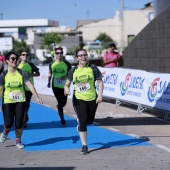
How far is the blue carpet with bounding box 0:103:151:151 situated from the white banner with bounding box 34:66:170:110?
2088 millimetres

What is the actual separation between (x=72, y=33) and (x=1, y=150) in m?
91.6

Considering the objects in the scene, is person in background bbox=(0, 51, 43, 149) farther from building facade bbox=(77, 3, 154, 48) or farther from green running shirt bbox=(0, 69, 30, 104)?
building facade bbox=(77, 3, 154, 48)

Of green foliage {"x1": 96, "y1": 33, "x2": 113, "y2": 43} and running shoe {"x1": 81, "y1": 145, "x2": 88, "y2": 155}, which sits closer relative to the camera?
running shoe {"x1": 81, "y1": 145, "x2": 88, "y2": 155}

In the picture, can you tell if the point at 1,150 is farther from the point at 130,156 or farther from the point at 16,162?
the point at 130,156

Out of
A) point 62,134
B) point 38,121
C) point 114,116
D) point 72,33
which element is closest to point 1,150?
point 62,134

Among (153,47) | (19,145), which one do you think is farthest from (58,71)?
(153,47)

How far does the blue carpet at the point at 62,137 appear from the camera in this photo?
9773 mm

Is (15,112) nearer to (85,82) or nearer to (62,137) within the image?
(85,82)

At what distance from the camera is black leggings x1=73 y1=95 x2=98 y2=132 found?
895 centimetres

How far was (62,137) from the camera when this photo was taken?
1082 cm

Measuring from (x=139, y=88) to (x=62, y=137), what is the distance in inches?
176

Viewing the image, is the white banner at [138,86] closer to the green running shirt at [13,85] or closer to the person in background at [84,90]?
the person in background at [84,90]

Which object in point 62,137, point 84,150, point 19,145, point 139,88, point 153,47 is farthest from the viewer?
point 153,47

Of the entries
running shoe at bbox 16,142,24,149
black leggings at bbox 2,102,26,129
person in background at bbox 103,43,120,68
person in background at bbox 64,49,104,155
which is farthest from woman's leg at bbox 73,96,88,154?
person in background at bbox 103,43,120,68
